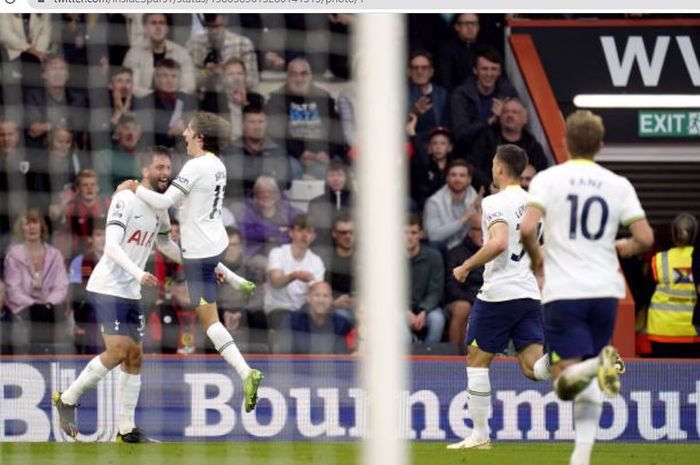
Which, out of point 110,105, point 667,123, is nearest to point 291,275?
point 110,105

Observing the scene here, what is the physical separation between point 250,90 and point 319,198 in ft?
2.96

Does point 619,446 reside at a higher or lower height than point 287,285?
lower

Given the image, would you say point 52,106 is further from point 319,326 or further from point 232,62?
point 319,326

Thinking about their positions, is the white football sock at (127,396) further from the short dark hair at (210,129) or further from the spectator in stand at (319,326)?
the short dark hair at (210,129)

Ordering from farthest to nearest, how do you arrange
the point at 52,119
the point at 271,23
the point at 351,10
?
the point at 271,23 < the point at 52,119 < the point at 351,10

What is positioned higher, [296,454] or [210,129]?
[210,129]

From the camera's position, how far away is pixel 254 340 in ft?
41.9

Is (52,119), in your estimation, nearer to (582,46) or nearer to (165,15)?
(165,15)

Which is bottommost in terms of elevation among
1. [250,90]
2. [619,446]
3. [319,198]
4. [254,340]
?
[619,446]

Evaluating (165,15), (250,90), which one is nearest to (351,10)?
(250,90)

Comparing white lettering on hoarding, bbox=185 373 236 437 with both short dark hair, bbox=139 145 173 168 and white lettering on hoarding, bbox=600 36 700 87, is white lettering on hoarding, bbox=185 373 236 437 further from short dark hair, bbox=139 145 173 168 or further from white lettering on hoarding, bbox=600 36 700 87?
white lettering on hoarding, bbox=600 36 700 87

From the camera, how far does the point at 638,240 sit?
8.20 m

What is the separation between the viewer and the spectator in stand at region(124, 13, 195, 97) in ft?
40.4

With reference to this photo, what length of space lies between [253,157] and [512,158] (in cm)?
270
